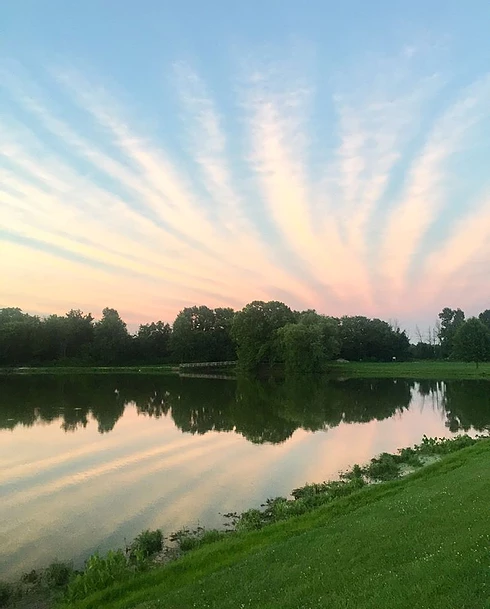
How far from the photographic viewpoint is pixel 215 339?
120500mm

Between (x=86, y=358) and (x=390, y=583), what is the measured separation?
11379 centimetres

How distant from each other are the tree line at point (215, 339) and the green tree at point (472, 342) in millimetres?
2602

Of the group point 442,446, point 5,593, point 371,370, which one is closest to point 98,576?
point 5,593

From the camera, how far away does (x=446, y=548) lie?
8242 mm

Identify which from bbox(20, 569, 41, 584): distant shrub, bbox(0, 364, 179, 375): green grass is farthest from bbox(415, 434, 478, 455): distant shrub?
bbox(0, 364, 179, 375): green grass

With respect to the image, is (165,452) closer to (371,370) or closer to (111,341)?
(371,370)

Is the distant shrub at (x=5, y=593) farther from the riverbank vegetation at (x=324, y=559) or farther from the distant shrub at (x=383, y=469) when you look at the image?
the distant shrub at (x=383, y=469)

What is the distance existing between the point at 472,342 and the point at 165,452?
2579 inches

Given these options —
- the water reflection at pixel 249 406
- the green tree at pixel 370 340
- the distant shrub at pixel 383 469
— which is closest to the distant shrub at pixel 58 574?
the distant shrub at pixel 383 469

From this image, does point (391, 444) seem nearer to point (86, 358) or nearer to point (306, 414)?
point (306, 414)

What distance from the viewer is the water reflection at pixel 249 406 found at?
33.2 m

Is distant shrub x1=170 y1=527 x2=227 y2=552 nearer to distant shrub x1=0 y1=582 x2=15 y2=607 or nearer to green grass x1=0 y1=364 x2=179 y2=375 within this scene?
distant shrub x1=0 y1=582 x2=15 y2=607

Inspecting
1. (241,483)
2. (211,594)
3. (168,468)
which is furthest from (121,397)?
(211,594)

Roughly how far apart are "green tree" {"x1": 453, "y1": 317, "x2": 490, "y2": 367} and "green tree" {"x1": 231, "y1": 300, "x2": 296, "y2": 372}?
3359cm
